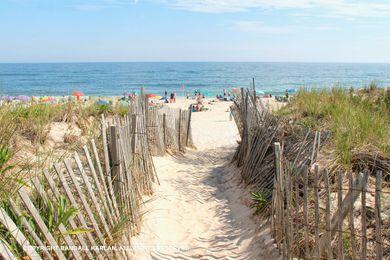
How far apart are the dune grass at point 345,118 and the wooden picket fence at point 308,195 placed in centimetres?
40

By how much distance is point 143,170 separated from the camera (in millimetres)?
5441

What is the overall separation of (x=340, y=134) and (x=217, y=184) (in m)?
2.36

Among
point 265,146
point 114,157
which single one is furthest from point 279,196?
point 265,146

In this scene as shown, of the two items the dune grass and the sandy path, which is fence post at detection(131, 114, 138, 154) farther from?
the dune grass

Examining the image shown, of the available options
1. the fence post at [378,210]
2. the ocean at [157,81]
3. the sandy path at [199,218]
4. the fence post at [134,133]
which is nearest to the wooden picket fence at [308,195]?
the fence post at [378,210]

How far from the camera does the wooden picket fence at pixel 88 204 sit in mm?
2426

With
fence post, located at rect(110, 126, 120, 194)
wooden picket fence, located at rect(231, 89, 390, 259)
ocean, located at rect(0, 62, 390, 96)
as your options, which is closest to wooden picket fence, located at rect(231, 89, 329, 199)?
wooden picket fence, located at rect(231, 89, 390, 259)

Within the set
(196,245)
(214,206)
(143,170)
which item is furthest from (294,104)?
(196,245)

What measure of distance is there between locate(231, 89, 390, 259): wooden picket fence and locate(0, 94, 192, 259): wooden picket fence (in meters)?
1.60

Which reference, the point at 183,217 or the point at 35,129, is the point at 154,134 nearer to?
the point at 35,129

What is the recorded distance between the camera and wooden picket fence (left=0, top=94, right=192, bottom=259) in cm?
243

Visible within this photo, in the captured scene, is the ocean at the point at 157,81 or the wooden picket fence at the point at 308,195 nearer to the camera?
the wooden picket fence at the point at 308,195

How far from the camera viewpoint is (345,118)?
653 centimetres

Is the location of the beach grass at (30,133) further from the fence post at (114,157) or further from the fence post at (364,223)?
the fence post at (364,223)
